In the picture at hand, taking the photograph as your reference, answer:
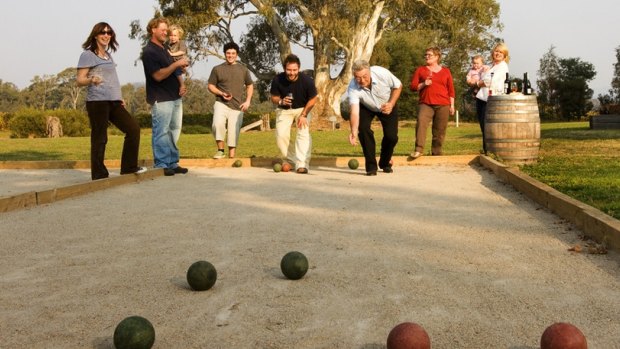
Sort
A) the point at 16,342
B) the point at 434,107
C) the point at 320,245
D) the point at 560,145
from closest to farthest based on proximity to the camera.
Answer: the point at 16,342
the point at 320,245
the point at 434,107
the point at 560,145

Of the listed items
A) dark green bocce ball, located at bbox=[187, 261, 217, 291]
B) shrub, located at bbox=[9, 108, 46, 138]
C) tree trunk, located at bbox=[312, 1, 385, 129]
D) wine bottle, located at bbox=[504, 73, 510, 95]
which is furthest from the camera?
tree trunk, located at bbox=[312, 1, 385, 129]

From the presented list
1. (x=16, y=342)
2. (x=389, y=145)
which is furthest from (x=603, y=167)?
(x=16, y=342)

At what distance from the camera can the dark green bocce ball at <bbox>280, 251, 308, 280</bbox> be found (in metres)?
3.54

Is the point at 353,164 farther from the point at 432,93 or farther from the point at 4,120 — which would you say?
the point at 4,120

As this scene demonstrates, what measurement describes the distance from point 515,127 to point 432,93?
1.36 meters

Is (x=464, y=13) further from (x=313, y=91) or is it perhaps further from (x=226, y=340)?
(x=226, y=340)

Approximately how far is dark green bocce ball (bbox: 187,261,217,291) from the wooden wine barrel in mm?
7176

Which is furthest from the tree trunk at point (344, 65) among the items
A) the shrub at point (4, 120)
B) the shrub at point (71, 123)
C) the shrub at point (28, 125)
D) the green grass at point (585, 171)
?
the green grass at point (585, 171)

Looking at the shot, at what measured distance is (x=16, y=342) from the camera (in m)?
2.68

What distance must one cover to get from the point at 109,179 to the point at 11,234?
3.06 metres

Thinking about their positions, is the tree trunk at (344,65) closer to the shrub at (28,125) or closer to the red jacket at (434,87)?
the shrub at (28,125)

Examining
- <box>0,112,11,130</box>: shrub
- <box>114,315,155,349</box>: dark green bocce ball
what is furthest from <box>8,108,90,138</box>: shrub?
<box>114,315,155,349</box>: dark green bocce ball

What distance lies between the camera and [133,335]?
2.45 metres

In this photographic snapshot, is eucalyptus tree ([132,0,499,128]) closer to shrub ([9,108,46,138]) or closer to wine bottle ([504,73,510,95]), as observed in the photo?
shrub ([9,108,46,138])
